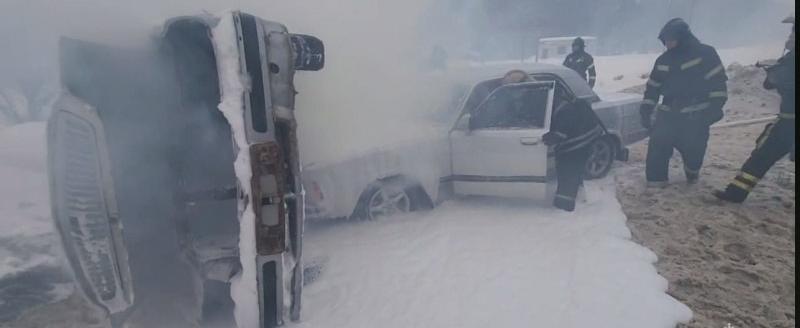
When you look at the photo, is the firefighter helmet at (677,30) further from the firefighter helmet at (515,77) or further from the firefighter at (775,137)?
the firefighter helmet at (515,77)

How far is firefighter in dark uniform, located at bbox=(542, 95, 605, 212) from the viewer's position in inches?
173

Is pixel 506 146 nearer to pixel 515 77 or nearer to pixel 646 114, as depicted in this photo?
pixel 515 77

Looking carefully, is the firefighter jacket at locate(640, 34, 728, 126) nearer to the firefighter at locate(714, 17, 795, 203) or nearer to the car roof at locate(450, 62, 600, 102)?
the firefighter at locate(714, 17, 795, 203)

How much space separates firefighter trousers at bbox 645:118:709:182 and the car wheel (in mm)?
490

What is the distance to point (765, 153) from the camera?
436 centimetres

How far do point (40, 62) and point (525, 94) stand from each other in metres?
5.00

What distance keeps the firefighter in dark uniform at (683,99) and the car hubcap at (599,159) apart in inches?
20.1

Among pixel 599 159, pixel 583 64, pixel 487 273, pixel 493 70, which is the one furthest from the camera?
pixel 583 64

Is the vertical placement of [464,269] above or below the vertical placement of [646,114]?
below

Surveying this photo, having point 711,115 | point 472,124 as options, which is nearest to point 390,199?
point 472,124

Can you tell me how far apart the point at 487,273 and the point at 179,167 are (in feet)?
7.33

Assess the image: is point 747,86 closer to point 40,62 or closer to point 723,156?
point 723,156

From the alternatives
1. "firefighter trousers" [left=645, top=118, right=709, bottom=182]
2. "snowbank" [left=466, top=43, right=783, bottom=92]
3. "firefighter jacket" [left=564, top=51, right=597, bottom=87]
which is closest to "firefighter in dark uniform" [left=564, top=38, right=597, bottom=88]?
"firefighter jacket" [left=564, top=51, right=597, bottom=87]

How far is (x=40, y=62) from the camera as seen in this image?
4.51 meters
